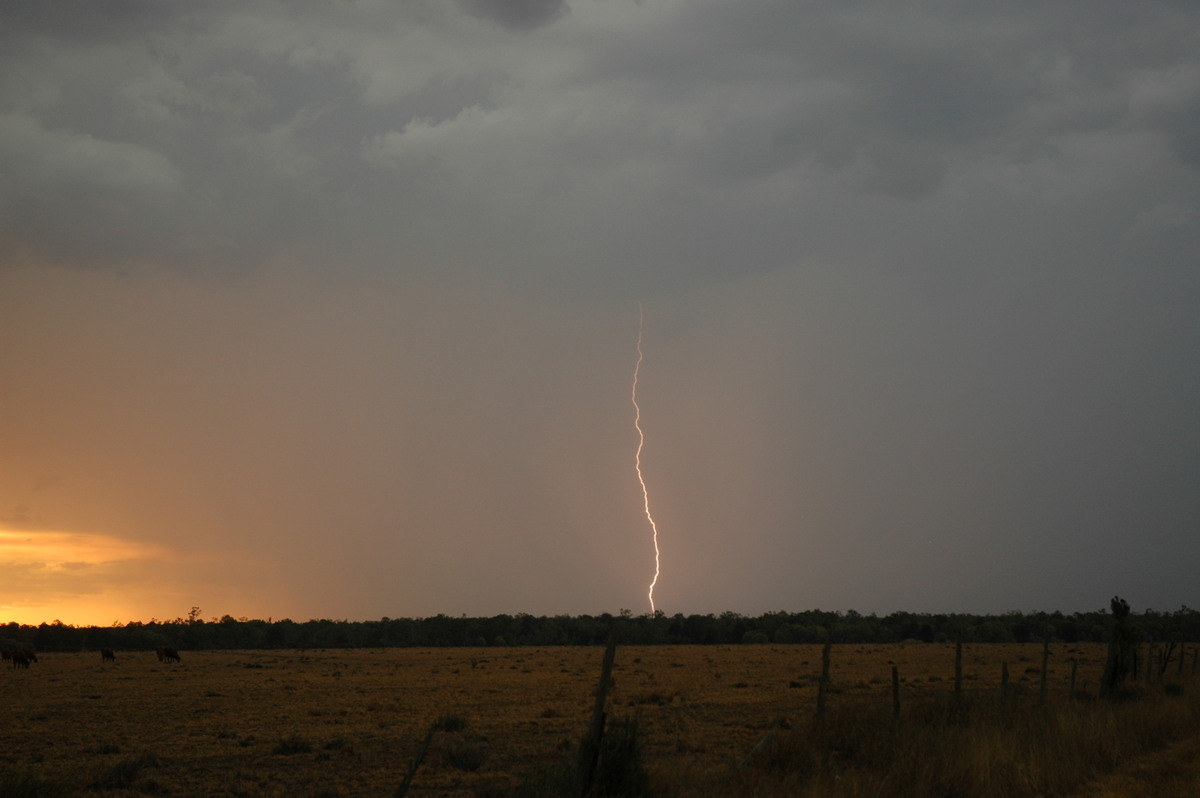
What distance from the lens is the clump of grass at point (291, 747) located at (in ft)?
63.6

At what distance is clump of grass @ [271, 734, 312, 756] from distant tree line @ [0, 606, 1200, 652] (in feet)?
281

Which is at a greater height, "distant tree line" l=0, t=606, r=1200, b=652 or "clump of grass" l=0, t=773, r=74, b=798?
"clump of grass" l=0, t=773, r=74, b=798

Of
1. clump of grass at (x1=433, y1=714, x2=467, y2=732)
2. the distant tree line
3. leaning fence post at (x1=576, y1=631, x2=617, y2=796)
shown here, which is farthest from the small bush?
the distant tree line

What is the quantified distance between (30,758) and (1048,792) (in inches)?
768

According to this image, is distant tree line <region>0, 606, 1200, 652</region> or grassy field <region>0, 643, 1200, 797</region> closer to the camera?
grassy field <region>0, 643, 1200, 797</region>

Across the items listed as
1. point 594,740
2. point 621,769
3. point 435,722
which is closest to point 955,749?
point 621,769

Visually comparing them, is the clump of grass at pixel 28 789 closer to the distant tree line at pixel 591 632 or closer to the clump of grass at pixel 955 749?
the clump of grass at pixel 955 749

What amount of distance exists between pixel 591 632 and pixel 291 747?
10073cm

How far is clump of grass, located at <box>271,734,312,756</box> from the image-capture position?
63.6 feet

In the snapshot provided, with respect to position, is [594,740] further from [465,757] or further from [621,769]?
[465,757]

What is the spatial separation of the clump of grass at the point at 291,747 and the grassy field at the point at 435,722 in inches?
2.0

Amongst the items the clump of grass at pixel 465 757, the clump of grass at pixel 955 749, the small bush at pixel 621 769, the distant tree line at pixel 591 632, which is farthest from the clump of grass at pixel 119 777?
the distant tree line at pixel 591 632

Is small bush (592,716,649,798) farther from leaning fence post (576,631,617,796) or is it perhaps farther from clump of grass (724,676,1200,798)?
clump of grass (724,676,1200,798)

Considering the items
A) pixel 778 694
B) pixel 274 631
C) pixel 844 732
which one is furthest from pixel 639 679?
pixel 274 631
